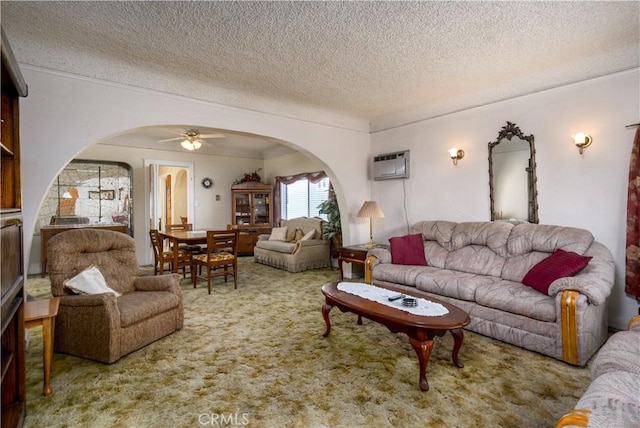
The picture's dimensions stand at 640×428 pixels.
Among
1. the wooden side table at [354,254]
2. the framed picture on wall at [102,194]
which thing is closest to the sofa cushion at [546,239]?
the wooden side table at [354,254]

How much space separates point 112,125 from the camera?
3.23 m

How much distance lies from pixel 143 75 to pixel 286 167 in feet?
15.3

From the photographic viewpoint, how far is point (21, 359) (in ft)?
5.88

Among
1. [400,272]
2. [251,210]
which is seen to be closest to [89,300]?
[400,272]

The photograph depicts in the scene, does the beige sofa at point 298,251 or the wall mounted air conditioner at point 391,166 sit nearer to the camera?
the wall mounted air conditioner at point 391,166

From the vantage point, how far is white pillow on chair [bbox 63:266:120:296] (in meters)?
2.67

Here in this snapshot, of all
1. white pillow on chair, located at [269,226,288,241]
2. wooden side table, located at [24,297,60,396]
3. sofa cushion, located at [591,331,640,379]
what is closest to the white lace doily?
sofa cushion, located at [591,331,640,379]

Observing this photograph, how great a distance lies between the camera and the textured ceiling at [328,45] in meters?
2.34

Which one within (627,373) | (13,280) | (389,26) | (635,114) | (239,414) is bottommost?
(239,414)

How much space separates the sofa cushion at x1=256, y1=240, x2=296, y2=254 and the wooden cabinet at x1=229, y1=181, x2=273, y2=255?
1.01 metres

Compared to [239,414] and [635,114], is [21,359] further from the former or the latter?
[635,114]

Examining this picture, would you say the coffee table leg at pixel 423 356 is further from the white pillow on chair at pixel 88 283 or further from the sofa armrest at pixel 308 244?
the sofa armrest at pixel 308 244

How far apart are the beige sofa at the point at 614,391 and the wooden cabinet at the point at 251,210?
22.3ft

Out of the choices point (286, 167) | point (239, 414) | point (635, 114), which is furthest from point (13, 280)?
point (286, 167)
